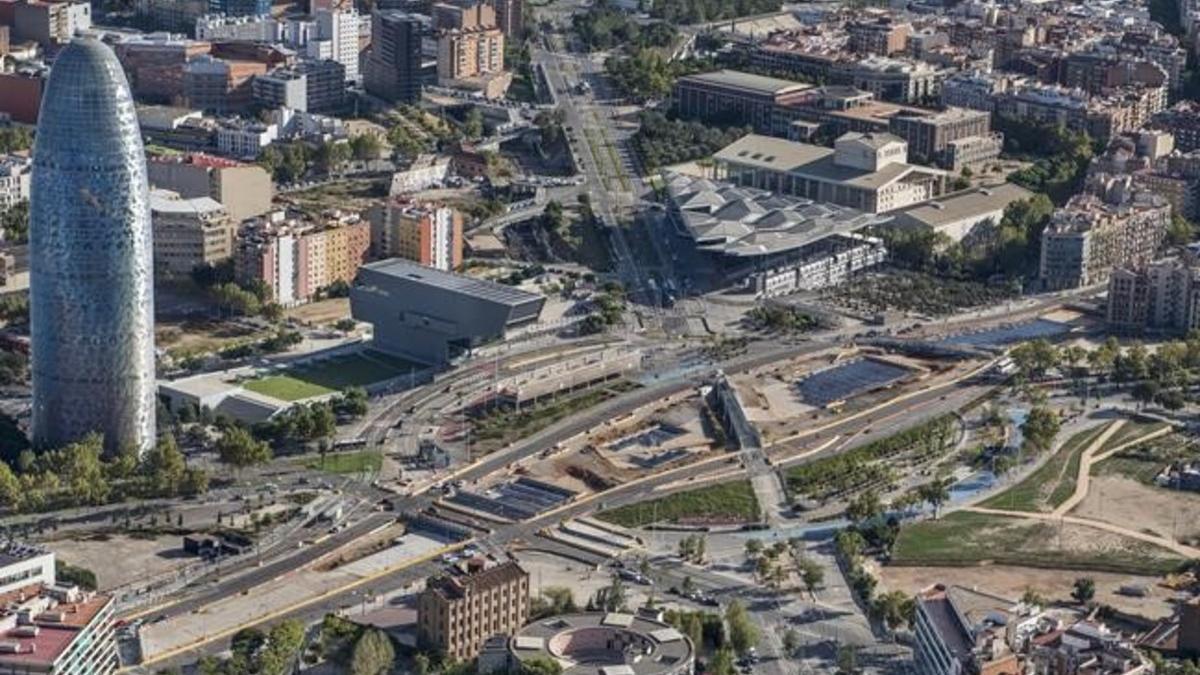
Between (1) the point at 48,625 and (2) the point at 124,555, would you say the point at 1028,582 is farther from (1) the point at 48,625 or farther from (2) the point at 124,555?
(1) the point at 48,625

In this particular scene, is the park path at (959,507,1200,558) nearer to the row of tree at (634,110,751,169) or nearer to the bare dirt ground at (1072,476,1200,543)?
the bare dirt ground at (1072,476,1200,543)

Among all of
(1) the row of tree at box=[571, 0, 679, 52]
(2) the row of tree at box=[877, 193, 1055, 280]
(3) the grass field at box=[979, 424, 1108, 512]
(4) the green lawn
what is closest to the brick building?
(4) the green lawn

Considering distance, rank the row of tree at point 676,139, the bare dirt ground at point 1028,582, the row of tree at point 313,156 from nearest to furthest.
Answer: the bare dirt ground at point 1028,582, the row of tree at point 313,156, the row of tree at point 676,139

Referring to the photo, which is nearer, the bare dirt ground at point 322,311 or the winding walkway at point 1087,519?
the winding walkway at point 1087,519

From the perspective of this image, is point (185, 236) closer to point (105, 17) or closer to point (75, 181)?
point (75, 181)

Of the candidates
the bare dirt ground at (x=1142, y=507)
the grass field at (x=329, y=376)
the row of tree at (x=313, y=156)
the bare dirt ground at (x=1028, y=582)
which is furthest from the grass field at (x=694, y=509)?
the row of tree at (x=313, y=156)

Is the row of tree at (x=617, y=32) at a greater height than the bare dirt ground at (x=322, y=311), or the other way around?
the row of tree at (x=617, y=32)

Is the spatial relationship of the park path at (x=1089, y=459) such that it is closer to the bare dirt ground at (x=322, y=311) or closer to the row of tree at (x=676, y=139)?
the bare dirt ground at (x=322, y=311)

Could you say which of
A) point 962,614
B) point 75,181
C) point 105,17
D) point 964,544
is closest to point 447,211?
point 75,181
